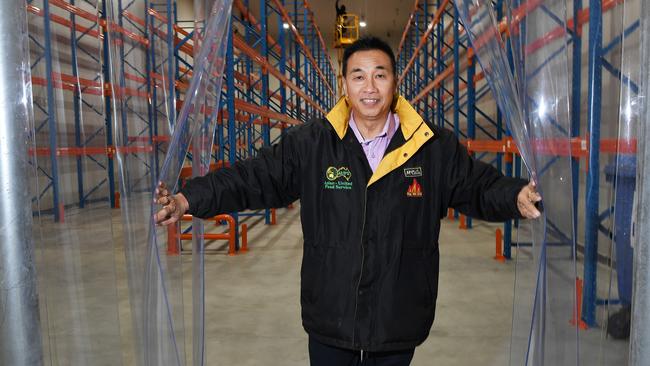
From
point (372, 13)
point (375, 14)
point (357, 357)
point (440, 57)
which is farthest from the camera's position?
point (375, 14)

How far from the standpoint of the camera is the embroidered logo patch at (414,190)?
199 centimetres

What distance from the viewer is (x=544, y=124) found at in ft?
6.01

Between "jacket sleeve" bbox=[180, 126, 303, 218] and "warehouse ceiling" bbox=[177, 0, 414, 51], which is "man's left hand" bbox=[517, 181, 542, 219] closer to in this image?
"jacket sleeve" bbox=[180, 126, 303, 218]

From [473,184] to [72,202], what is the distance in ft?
4.89

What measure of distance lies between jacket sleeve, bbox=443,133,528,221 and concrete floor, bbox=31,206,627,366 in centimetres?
68

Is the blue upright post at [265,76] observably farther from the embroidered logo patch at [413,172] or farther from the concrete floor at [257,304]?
the embroidered logo patch at [413,172]

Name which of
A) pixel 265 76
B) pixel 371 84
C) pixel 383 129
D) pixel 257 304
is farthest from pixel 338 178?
pixel 265 76

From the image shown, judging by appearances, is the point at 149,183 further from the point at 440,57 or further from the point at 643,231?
the point at 440,57

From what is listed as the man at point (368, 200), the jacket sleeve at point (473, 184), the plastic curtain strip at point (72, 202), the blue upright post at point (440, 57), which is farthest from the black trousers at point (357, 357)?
the blue upright post at point (440, 57)

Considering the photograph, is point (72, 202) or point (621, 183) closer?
point (621, 183)

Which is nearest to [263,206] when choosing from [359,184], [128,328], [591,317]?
[359,184]

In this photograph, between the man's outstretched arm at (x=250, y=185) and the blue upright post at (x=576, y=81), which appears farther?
the blue upright post at (x=576, y=81)

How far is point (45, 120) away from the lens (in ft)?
5.93

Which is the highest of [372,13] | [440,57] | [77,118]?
[372,13]
